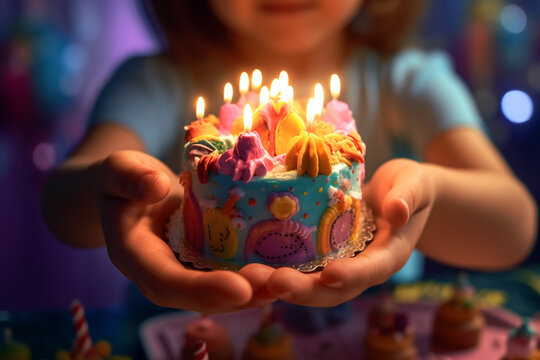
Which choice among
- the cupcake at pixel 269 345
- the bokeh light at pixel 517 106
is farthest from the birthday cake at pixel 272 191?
the bokeh light at pixel 517 106

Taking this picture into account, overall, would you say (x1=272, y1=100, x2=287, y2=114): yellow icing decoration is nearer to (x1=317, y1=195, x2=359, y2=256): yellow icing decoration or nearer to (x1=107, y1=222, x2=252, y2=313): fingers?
(x1=317, y1=195, x2=359, y2=256): yellow icing decoration

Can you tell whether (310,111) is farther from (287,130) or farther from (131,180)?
(131,180)

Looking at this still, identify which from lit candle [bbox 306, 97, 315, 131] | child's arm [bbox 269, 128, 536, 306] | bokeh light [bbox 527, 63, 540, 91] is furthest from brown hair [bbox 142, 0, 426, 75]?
bokeh light [bbox 527, 63, 540, 91]

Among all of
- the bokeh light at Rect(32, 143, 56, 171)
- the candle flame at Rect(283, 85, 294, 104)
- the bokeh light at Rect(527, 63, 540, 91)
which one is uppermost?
Result: the candle flame at Rect(283, 85, 294, 104)

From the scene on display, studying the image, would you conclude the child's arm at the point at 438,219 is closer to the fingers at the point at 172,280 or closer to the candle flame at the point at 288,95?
the fingers at the point at 172,280

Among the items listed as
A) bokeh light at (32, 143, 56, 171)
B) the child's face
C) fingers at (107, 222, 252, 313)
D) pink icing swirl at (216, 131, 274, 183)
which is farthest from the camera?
bokeh light at (32, 143, 56, 171)

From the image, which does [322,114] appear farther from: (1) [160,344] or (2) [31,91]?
(2) [31,91]
